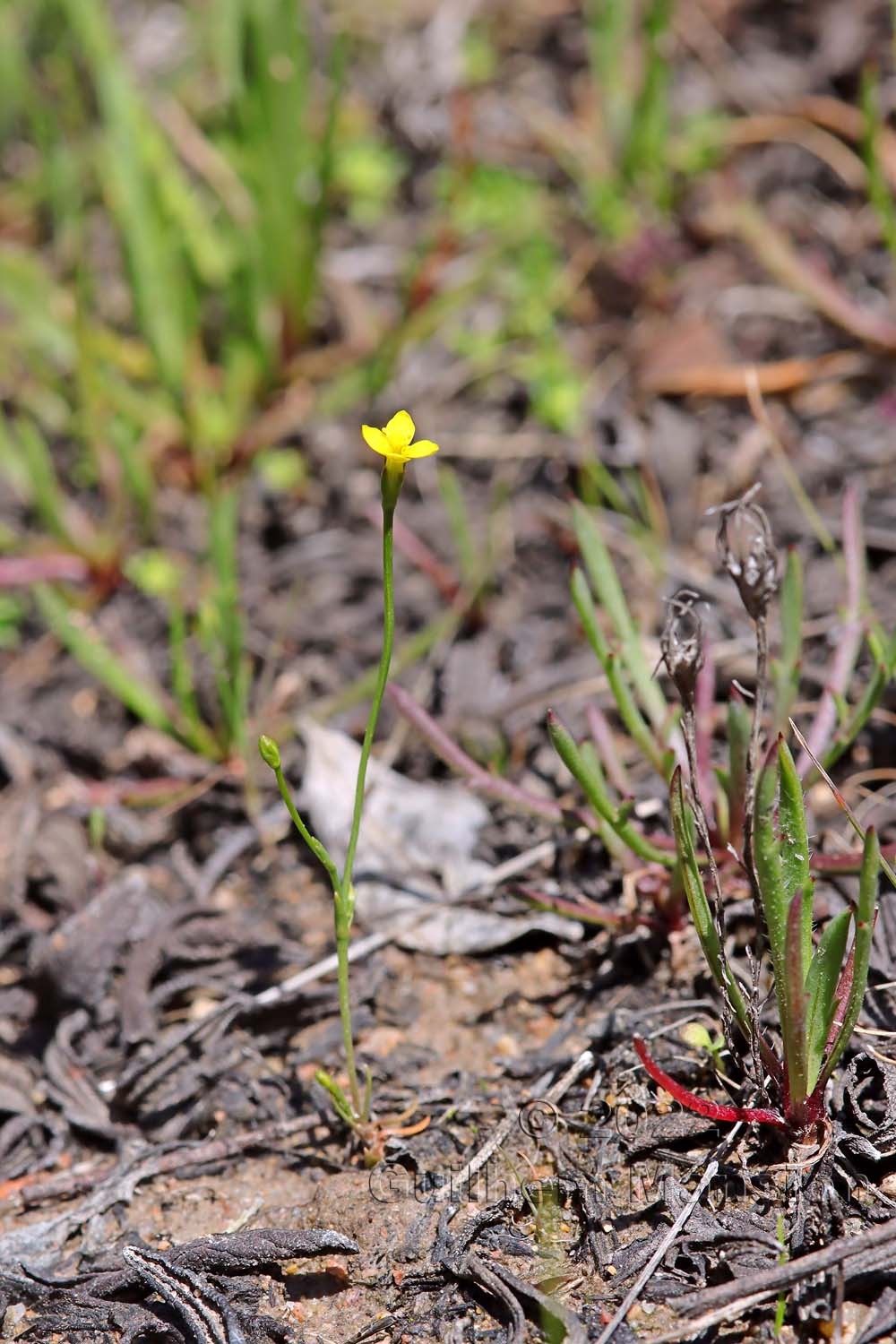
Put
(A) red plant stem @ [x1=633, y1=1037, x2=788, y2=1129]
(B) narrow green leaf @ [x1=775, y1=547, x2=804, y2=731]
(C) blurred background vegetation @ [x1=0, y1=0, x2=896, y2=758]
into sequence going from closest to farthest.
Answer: (A) red plant stem @ [x1=633, y1=1037, x2=788, y2=1129]
(B) narrow green leaf @ [x1=775, y1=547, x2=804, y2=731]
(C) blurred background vegetation @ [x1=0, y1=0, x2=896, y2=758]

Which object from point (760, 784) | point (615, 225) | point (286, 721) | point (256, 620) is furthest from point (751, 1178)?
point (615, 225)

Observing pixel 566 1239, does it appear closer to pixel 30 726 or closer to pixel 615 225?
pixel 30 726

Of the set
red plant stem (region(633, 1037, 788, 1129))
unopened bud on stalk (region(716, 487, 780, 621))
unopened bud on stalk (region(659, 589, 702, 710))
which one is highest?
unopened bud on stalk (region(716, 487, 780, 621))

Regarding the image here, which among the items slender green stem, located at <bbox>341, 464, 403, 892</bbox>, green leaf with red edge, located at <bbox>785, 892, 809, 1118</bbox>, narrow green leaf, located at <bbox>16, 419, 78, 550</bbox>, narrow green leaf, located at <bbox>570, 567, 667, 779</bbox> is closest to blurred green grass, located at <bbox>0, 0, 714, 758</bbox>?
narrow green leaf, located at <bbox>16, 419, 78, 550</bbox>

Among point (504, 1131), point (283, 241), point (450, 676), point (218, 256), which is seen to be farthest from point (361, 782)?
point (218, 256)

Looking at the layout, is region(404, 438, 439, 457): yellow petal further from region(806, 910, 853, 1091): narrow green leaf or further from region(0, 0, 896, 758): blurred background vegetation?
region(0, 0, 896, 758): blurred background vegetation

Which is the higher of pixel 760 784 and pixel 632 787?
pixel 760 784

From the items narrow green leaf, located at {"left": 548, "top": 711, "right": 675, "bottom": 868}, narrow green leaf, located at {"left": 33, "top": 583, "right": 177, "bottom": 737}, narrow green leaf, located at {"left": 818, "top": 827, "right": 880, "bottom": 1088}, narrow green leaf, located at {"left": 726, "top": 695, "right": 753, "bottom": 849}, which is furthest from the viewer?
narrow green leaf, located at {"left": 33, "top": 583, "right": 177, "bottom": 737}

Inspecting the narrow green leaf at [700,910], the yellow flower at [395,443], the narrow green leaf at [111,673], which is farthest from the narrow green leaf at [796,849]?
the narrow green leaf at [111,673]
